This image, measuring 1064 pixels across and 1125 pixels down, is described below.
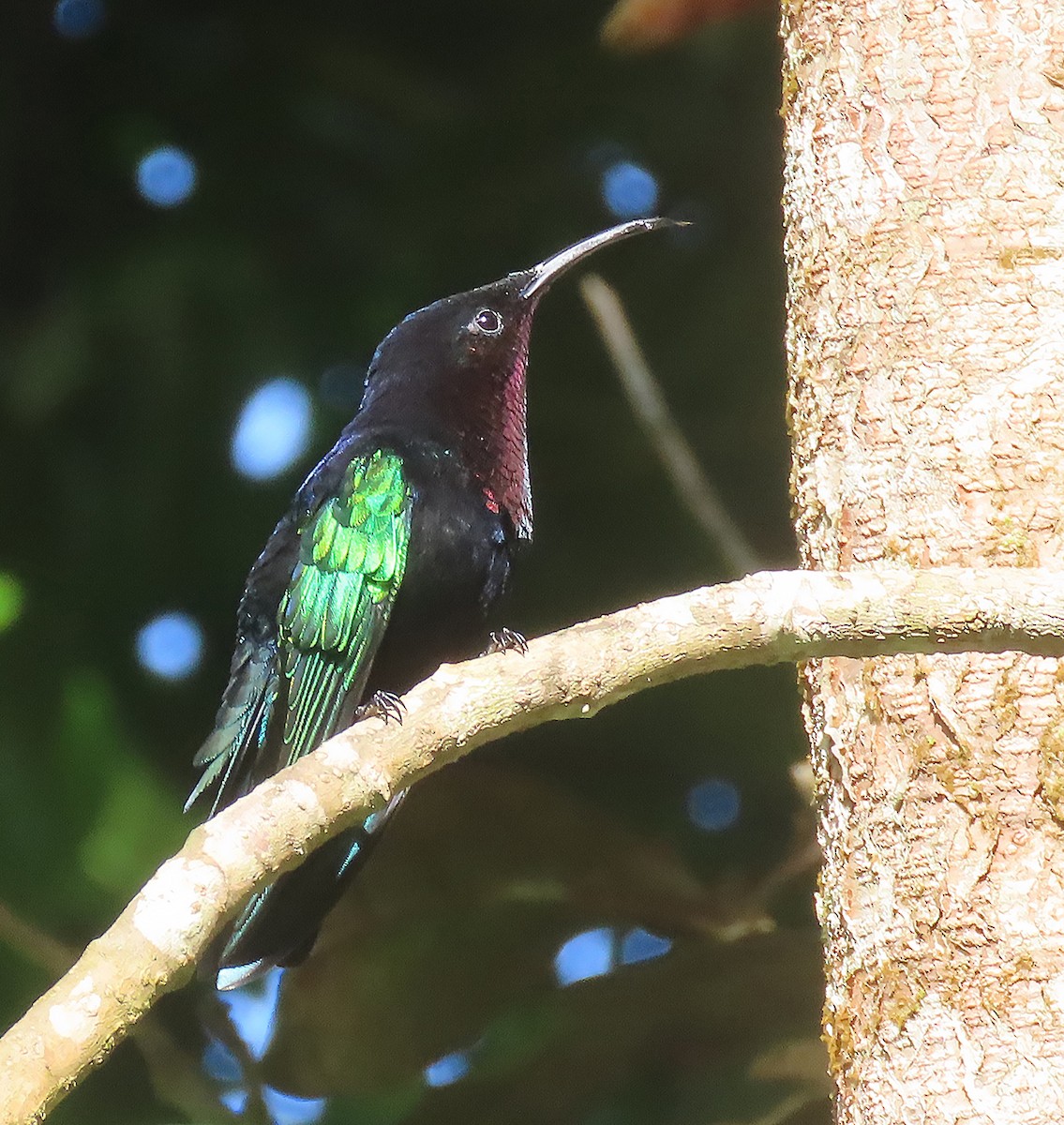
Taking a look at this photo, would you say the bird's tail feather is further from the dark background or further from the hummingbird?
the dark background

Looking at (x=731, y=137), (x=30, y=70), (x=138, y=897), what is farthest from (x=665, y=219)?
(x=138, y=897)

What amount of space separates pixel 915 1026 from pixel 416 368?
1.99 meters

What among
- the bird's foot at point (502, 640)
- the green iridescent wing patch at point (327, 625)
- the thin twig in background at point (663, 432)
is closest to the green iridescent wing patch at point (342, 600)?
the green iridescent wing patch at point (327, 625)

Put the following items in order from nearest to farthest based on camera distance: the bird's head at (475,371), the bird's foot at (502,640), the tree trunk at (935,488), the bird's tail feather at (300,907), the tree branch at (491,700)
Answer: the tree branch at (491,700)
the tree trunk at (935,488)
the bird's foot at (502,640)
the bird's tail feather at (300,907)
the bird's head at (475,371)

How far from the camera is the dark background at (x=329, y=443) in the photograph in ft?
13.6

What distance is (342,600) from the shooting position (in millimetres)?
3475

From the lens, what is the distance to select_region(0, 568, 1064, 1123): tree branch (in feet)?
6.46

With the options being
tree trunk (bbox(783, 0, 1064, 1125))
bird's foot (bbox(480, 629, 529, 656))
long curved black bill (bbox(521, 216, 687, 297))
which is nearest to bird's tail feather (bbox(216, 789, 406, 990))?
bird's foot (bbox(480, 629, 529, 656))

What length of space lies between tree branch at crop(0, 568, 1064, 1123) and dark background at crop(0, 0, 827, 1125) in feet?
6.81

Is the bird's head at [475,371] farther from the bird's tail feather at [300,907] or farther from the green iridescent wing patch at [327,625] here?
the bird's tail feather at [300,907]

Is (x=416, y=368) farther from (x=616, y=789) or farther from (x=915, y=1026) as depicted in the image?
(x=915, y=1026)

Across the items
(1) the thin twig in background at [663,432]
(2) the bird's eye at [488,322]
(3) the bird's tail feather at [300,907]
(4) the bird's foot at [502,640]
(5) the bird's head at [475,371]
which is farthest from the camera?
(1) the thin twig in background at [663,432]

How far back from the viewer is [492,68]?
191 inches

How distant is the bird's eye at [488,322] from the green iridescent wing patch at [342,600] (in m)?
0.56
